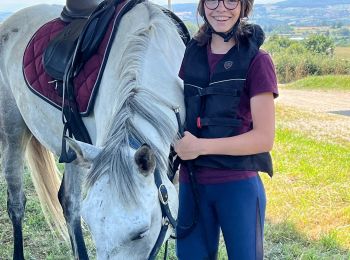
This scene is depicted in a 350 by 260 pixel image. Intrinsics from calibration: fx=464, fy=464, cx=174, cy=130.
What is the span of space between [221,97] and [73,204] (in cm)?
151

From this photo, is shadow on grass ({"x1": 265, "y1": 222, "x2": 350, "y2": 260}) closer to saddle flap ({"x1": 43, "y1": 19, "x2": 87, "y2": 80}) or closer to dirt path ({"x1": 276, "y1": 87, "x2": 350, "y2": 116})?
saddle flap ({"x1": 43, "y1": 19, "x2": 87, "y2": 80})

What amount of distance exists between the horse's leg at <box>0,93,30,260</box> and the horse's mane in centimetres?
141

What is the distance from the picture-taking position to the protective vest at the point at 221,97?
1.53m

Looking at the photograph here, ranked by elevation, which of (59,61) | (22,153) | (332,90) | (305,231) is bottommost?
(332,90)

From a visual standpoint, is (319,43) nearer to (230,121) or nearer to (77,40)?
(77,40)

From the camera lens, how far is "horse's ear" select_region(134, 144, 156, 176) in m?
1.30

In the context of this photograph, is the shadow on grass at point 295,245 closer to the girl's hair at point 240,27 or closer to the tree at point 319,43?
the girl's hair at point 240,27

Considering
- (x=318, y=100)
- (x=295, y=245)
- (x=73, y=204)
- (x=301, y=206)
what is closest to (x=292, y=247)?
(x=295, y=245)

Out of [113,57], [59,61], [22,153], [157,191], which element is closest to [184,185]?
[157,191]

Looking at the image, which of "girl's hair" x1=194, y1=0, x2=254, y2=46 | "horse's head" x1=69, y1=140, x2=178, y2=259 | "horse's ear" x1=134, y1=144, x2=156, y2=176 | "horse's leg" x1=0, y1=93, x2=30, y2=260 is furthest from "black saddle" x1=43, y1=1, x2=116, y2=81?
"horse's ear" x1=134, y1=144, x2=156, y2=176

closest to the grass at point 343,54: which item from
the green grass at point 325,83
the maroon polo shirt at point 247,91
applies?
the green grass at point 325,83

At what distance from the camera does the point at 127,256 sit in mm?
1338

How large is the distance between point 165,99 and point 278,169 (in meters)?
3.32

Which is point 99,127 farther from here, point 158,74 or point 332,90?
point 332,90
